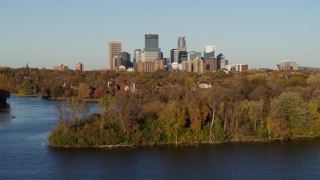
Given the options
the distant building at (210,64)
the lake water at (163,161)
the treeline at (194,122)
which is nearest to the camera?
the lake water at (163,161)

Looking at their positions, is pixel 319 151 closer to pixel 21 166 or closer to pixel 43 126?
pixel 21 166

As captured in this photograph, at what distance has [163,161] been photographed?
17.4 meters

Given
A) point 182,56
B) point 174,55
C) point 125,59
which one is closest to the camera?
point 125,59

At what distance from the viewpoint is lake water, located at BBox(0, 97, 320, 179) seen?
51.0 feet

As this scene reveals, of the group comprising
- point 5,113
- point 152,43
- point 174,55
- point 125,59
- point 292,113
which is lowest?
point 5,113

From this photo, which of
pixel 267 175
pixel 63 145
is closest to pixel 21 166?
pixel 63 145

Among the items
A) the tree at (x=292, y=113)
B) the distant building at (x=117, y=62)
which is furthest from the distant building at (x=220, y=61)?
the tree at (x=292, y=113)

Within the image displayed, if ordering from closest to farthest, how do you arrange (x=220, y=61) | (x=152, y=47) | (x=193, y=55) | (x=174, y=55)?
1. (x=220, y=61)
2. (x=193, y=55)
3. (x=174, y=55)
4. (x=152, y=47)

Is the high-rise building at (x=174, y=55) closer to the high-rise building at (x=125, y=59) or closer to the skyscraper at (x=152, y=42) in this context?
the skyscraper at (x=152, y=42)

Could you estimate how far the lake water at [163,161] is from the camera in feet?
51.0

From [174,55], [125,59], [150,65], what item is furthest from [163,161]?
[174,55]

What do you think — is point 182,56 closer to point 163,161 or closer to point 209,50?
point 209,50

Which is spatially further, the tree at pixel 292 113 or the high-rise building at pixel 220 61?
the high-rise building at pixel 220 61

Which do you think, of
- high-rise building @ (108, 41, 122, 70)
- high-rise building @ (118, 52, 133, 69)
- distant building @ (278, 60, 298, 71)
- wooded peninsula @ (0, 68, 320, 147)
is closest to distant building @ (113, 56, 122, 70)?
high-rise building @ (118, 52, 133, 69)
